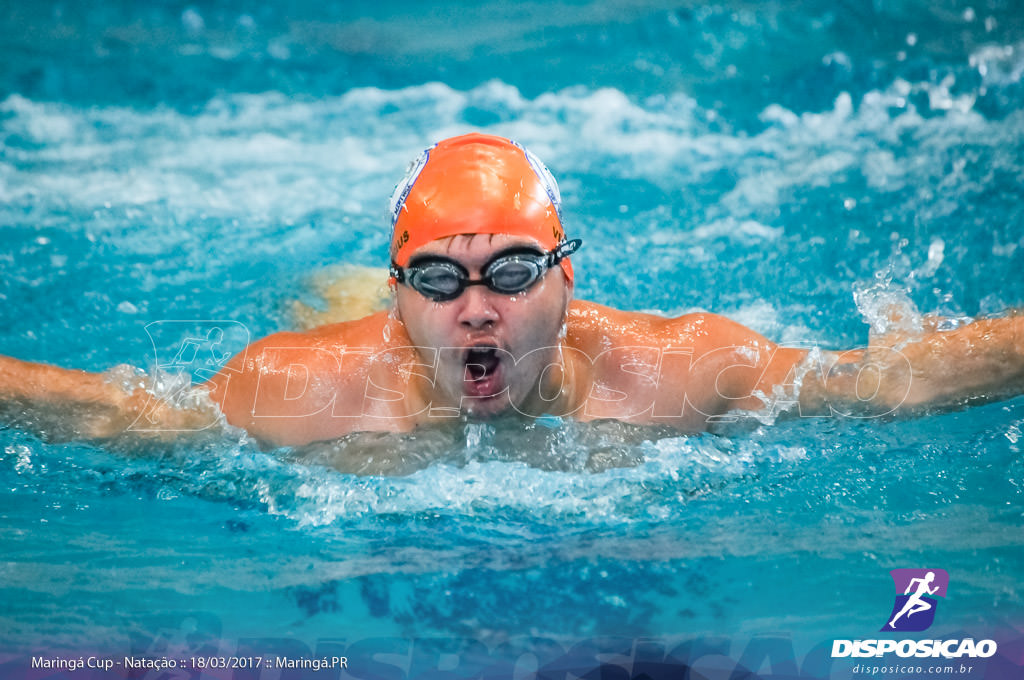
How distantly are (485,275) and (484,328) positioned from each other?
0.51 feet

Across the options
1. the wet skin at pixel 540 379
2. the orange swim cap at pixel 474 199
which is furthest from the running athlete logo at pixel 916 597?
the orange swim cap at pixel 474 199

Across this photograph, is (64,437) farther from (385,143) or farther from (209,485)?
(385,143)

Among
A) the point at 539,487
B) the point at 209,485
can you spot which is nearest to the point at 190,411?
the point at 209,485

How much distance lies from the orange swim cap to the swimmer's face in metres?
0.05

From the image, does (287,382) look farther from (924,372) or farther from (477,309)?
(924,372)

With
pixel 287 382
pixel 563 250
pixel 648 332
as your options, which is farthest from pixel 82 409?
pixel 648 332

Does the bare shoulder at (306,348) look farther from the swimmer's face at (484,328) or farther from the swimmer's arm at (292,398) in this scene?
the swimmer's face at (484,328)

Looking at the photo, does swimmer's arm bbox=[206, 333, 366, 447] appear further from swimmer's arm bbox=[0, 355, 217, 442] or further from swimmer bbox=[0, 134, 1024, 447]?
swimmer's arm bbox=[0, 355, 217, 442]

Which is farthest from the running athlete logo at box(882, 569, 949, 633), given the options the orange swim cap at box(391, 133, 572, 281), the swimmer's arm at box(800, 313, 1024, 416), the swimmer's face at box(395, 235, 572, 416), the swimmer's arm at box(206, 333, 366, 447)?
the swimmer's arm at box(206, 333, 366, 447)

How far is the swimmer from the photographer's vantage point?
2936 mm

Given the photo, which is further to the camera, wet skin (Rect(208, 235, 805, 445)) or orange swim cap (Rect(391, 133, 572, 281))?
wet skin (Rect(208, 235, 805, 445))

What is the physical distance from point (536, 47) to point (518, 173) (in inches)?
186

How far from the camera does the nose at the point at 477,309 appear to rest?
2.87m

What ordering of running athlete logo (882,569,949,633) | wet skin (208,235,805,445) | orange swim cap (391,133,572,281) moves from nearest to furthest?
running athlete logo (882,569,949,633) → orange swim cap (391,133,572,281) → wet skin (208,235,805,445)
